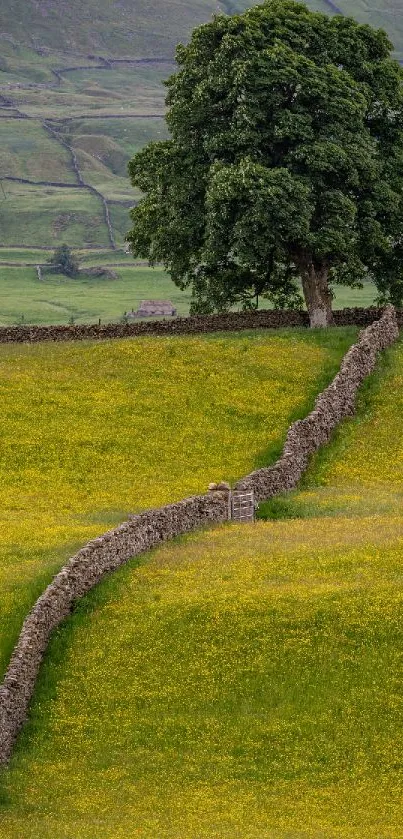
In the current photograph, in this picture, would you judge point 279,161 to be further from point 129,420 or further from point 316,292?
A: point 129,420

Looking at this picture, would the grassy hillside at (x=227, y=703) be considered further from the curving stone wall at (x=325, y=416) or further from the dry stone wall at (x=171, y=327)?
the dry stone wall at (x=171, y=327)

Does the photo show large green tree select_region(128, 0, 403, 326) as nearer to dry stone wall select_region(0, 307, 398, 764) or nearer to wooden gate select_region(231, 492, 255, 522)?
dry stone wall select_region(0, 307, 398, 764)

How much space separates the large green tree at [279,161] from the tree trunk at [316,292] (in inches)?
3.3

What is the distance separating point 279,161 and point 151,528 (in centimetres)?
3862

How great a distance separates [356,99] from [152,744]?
2168 inches

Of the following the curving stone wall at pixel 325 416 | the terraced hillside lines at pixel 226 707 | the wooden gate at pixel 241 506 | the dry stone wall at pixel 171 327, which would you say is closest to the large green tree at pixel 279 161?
the dry stone wall at pixel 171 327

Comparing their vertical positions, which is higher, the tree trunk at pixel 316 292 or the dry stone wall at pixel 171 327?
the tree trunk at pixel 316 292

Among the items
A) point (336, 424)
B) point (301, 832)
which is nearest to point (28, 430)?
point (336, 424)

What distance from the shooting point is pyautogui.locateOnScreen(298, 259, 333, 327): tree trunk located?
270 ft

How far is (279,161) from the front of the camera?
8131 centimetres

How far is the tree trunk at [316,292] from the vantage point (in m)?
82.3

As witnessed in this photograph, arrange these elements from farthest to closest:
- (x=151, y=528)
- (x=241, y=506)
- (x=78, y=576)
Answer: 1. (x=241, y=506)
2. (x=151, y=528)
3. (x=78, y=576)

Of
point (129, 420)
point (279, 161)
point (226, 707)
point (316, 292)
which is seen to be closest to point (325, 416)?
point (129, 420)

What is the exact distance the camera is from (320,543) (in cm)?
4597
